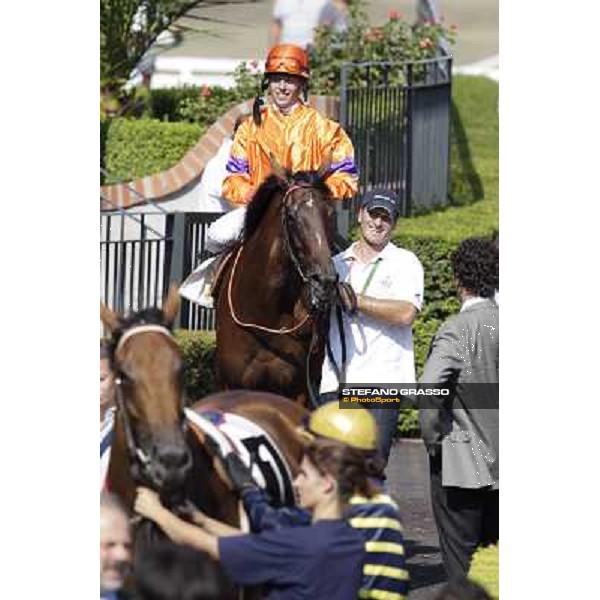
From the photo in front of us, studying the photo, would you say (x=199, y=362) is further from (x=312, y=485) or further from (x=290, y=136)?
(x=312, y=485)

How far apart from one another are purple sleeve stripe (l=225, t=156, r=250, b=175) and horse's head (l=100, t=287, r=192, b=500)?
5.27ft

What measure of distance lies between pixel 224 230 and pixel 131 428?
192 cm

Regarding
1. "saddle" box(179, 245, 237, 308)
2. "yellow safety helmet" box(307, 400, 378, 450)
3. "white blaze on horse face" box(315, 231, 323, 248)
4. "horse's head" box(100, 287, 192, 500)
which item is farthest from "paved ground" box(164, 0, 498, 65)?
"horse's head" box(100, 287, 192, 500)

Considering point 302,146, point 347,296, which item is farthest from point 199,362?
point 302,146

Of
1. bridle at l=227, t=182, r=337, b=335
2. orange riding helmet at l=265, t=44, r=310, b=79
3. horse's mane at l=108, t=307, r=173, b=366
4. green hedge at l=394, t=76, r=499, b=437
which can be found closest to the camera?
horse's mane at l=108, t=307, r=173, b=366

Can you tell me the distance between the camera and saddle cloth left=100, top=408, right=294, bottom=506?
7.50 m

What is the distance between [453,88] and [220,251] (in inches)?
53.1

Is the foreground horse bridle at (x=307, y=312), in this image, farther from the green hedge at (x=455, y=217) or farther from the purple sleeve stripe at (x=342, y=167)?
the green hedge at (x=455, y=217)

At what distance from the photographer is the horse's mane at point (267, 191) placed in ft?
28.3

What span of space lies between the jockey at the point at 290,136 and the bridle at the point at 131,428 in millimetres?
1619

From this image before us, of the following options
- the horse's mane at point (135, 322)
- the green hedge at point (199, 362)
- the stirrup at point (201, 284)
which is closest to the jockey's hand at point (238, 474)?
the horse's mane at point (135, 322)

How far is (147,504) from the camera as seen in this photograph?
712 centimetres

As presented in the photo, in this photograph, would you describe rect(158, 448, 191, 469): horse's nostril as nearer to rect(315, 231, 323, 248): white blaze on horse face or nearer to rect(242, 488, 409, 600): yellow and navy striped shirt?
rect(242, 488, 409, 600): yellow and navy striped shirt
